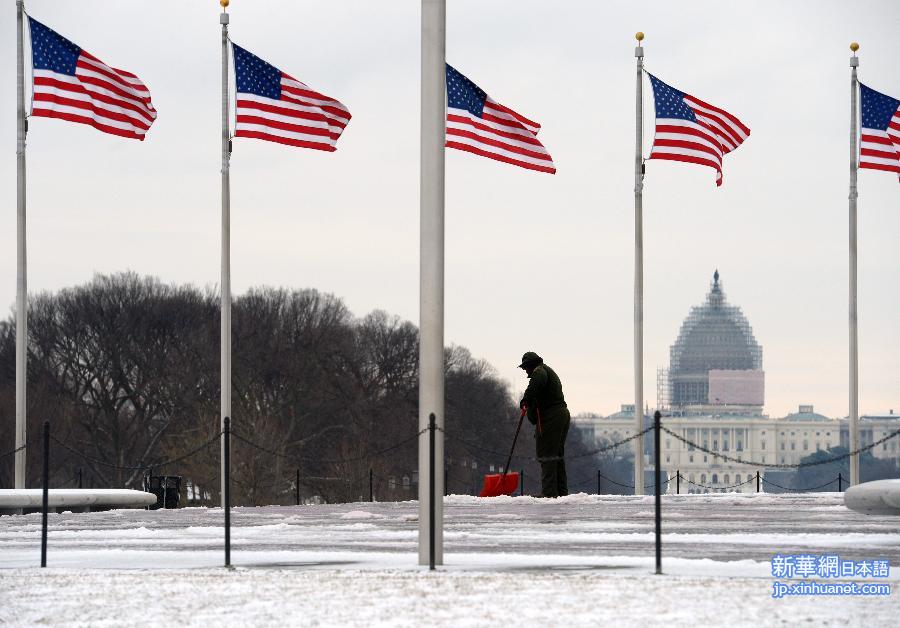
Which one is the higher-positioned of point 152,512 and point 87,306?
point 87,306

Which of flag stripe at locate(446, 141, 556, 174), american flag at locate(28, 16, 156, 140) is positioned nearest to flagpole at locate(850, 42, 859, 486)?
flag stripe at locate(446, 141, 556, 174)

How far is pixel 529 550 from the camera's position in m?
15.0

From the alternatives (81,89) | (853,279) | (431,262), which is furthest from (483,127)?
(431,262)

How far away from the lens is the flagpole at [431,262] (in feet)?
44.2

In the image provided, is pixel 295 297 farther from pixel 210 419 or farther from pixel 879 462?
pixel 879 462

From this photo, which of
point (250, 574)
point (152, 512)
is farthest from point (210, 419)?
point (250, 574)

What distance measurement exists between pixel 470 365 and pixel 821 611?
81.0m

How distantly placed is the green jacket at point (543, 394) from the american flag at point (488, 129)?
4.01 metres

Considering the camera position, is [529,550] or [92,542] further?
[92,542]

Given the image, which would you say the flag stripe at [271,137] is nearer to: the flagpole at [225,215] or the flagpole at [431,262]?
the flagpole at [225,215]

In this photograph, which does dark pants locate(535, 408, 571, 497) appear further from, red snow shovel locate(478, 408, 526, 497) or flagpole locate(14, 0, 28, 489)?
flagpole locate(14, 0, 28, 489)

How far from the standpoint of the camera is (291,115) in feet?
92.0

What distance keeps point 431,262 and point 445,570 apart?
2.42 metres

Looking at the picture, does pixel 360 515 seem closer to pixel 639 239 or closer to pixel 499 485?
pixel 499 485
